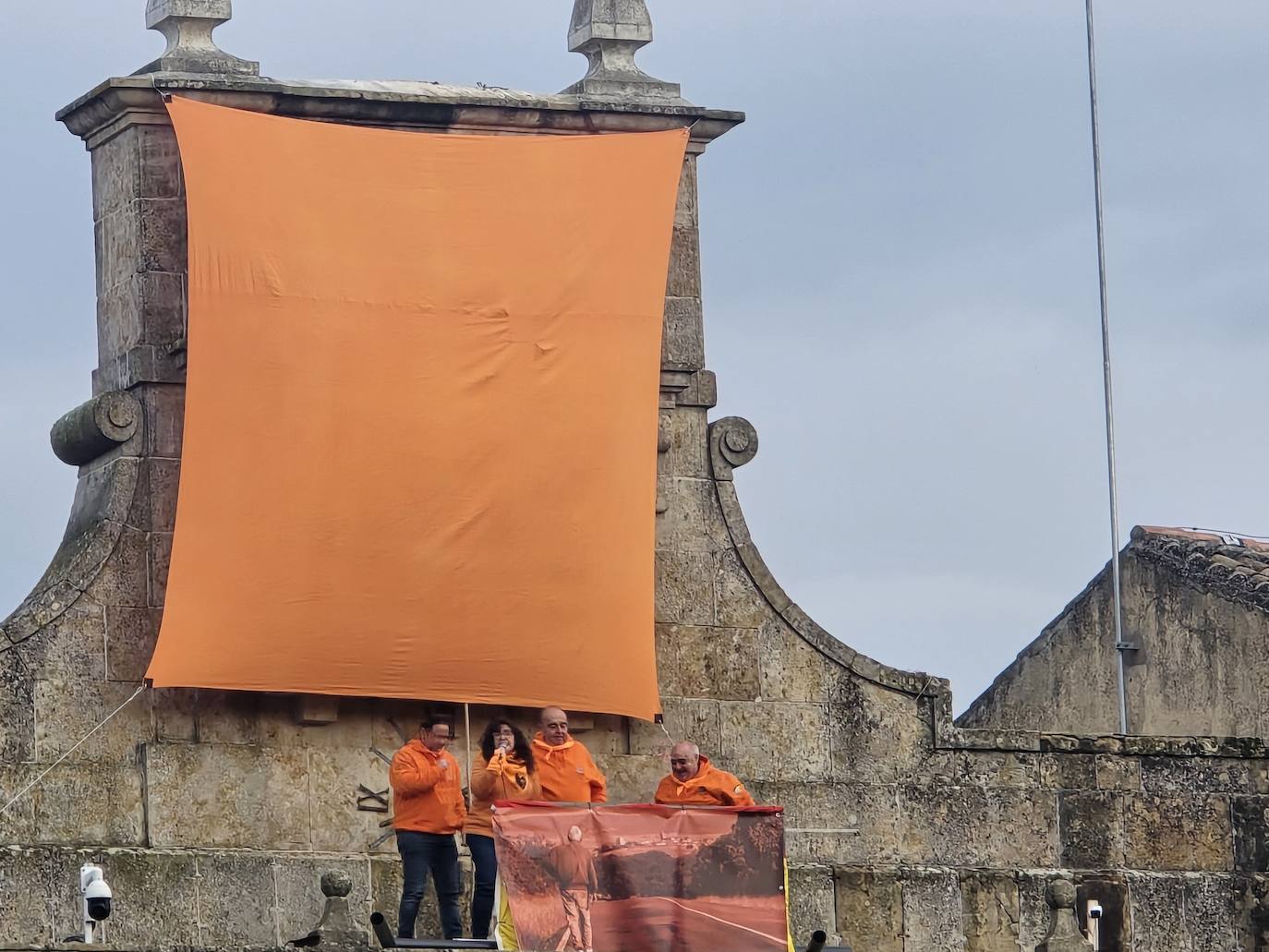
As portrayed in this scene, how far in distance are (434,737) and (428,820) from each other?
467mm

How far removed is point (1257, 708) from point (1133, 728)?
1431 millimetres

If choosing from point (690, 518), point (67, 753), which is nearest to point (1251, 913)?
point (690, 518)

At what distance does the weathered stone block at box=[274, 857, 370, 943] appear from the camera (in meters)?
24.7

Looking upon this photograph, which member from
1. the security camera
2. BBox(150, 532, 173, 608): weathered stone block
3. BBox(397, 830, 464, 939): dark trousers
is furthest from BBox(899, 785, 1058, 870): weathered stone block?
the security camera

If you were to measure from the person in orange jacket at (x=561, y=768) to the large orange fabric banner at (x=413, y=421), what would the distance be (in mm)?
1742

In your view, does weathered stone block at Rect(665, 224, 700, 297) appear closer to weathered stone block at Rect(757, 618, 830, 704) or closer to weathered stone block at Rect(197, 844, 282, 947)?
weathered stone block at Rect(757, 618, 830, 704)

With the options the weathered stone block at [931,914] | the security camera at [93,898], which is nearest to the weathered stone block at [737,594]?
the weathered stone block at [931,914]

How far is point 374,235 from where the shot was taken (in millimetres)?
25766

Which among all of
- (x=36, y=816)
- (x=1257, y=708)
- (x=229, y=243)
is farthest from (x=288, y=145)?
(x=1257, y=708)

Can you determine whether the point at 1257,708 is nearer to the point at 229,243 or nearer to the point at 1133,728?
the point at 1133,728

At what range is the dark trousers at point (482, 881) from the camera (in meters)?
23.7

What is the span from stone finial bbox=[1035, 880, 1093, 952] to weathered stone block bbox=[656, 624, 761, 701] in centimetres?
299

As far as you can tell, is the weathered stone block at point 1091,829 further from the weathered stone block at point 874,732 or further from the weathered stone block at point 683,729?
the weathered stone block at point 683,729

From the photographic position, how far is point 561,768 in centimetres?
2381
